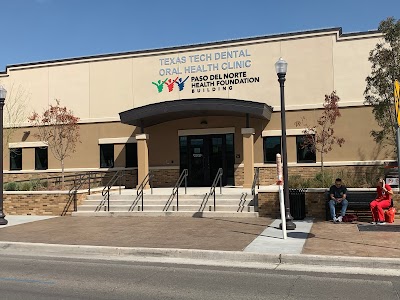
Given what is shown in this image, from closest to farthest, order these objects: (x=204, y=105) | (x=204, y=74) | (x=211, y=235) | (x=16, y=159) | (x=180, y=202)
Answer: (x=211, y=235), (x=180, y=202), (x=204, y=105), (x=204, y=74), (x=16, y=159)

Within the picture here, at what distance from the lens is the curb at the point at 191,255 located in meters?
8.04

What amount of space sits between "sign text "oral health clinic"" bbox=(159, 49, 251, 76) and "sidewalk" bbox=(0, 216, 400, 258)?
9.95 metres

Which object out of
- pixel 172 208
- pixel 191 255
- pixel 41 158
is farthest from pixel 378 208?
pixel 41 158

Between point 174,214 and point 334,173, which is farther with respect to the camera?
point 334,173

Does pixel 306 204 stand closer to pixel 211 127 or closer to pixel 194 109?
pixel 194 109

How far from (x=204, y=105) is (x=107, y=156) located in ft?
24.5

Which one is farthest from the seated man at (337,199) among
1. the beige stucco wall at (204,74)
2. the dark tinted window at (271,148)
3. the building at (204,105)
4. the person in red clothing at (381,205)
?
the beige stucco wall at (204,74)

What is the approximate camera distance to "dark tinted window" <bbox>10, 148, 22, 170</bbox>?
25406mm

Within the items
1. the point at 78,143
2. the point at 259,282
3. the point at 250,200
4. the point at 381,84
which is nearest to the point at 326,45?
the point at 381,84

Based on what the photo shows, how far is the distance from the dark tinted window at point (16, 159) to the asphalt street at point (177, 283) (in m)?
18.1

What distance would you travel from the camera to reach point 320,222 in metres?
13.1

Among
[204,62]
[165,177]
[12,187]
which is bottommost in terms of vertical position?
[12,187]

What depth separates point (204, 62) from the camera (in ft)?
73.0

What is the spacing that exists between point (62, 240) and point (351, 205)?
8.62 meters
